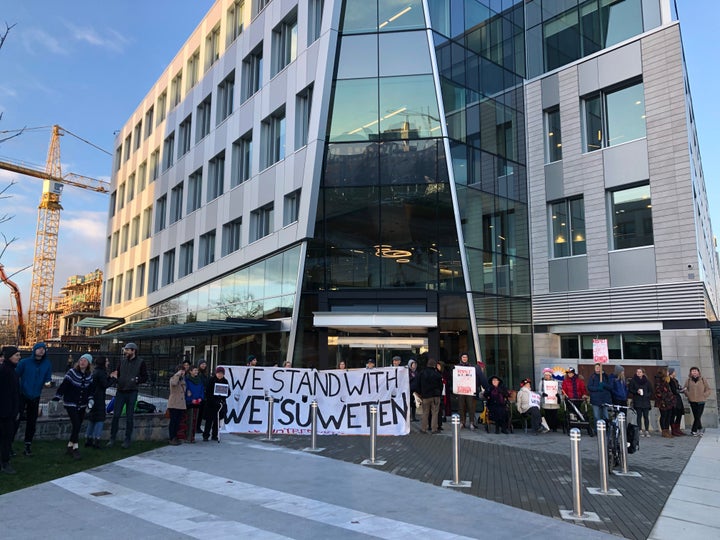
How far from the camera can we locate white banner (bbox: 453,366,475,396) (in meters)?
15.2

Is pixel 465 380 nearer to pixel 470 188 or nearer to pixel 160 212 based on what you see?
pixel 470 188

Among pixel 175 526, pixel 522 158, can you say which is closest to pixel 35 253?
pixel 522 158

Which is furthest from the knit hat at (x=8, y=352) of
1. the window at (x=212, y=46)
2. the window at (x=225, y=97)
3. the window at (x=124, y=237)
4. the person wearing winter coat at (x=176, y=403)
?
the window at (x=124, y=237)

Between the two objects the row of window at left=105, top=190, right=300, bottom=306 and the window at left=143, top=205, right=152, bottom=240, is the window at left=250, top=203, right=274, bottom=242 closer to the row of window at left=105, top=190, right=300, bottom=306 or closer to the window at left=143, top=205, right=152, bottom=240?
the row of window at left=105, top=190, right=300, bottom=306

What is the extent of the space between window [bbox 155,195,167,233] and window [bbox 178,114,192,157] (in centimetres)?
413

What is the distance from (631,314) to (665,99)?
816 cm

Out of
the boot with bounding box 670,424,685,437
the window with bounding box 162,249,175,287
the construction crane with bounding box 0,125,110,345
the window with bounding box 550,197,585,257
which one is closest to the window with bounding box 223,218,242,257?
the window with bounding box 162,249,175,287

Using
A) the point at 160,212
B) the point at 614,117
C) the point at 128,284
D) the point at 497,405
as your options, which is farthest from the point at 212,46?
the point at 497,405

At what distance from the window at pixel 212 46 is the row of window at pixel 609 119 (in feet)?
69.1

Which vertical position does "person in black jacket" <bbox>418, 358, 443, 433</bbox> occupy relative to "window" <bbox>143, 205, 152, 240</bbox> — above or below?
below

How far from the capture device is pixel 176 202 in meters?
36.5

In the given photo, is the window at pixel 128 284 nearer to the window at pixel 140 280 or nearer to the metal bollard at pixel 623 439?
the window at pixel 140 280

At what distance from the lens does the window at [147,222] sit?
41281mm

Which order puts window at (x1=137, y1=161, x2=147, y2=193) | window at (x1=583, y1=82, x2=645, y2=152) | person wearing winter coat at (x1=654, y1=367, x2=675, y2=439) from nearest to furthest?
person wearing winter coat at (x1=654, y1=367, x2=675, y2=439) → window at (x1=583, y1=82, x2=645, y2=152) → window at (x1=137, y1=161, x2=147, y2=193)
